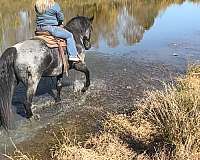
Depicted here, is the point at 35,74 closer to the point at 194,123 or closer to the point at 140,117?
the point at 140,117

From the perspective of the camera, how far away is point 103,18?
19891mm

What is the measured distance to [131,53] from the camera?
1296cm

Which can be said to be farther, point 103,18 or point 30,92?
point 103,18

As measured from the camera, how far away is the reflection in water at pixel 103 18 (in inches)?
600

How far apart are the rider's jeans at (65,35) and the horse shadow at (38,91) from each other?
119 centimetres

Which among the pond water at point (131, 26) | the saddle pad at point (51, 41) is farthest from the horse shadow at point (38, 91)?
the pond water at point (131, 26)

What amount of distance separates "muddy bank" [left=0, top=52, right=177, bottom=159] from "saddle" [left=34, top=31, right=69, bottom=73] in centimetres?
94

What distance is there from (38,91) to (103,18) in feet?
37.0

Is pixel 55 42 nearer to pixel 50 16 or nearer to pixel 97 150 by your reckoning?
pixel 50 16

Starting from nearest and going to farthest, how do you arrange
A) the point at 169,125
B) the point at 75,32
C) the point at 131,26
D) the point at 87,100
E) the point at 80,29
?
the point at 169,125 < the point at 87,100 < the point at 75,32 < the point at 80,29 < the point at 131,26

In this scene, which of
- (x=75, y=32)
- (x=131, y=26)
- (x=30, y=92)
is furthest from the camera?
(x=131, y=26)

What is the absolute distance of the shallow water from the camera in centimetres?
736

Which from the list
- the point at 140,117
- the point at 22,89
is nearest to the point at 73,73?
the point at 22,89

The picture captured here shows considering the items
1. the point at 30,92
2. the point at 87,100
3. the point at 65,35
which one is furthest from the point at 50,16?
the point at 87,100
